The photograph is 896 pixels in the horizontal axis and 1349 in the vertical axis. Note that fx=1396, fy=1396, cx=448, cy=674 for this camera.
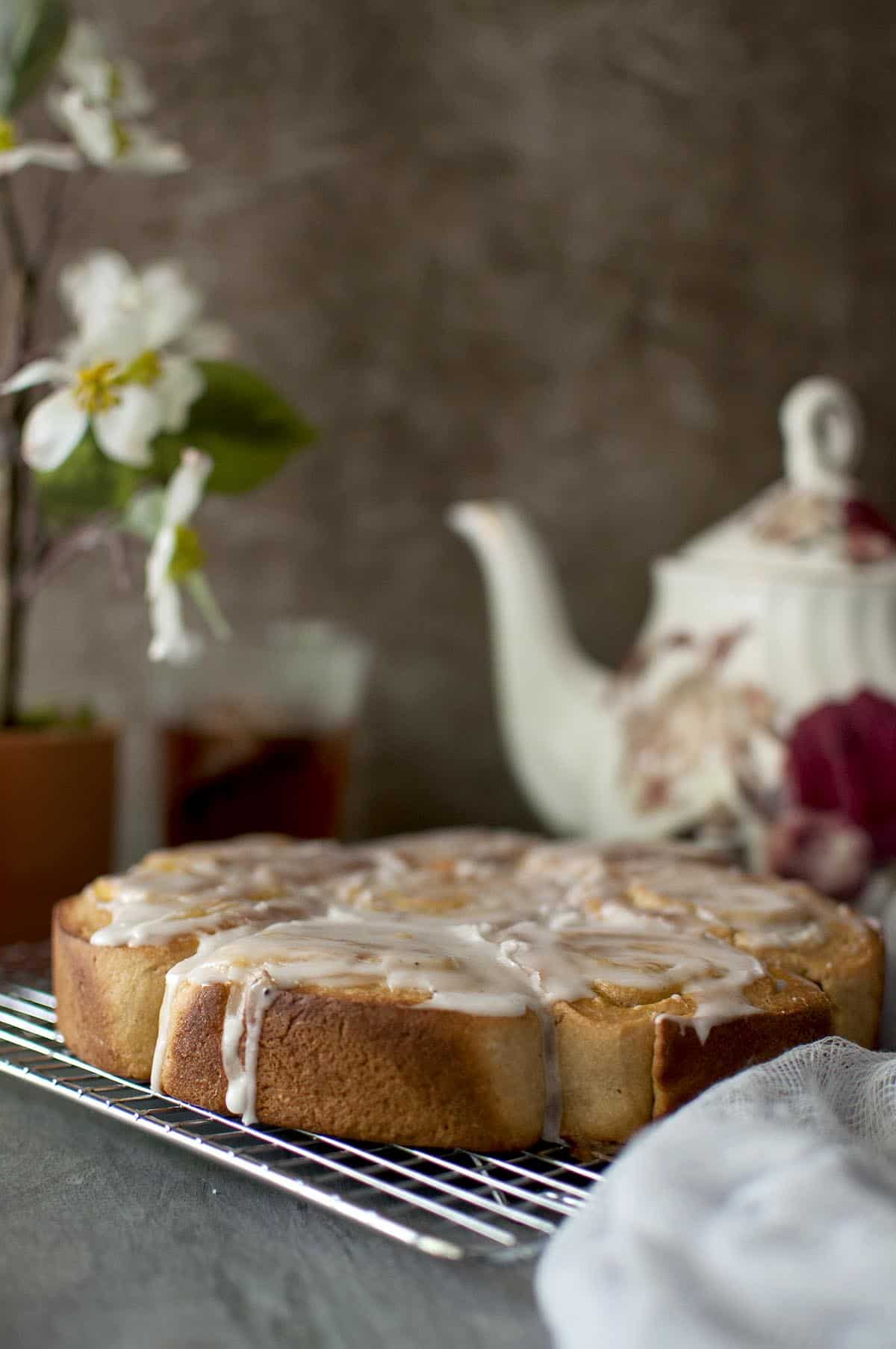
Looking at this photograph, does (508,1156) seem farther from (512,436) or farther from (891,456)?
(891,456)

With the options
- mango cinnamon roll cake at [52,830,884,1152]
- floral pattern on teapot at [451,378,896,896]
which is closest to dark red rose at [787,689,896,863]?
floral pattern on teapot at [451,378,896,896]

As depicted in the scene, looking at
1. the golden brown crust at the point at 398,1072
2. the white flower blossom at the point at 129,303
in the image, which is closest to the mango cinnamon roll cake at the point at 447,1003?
the golden brown crust at the point at 398,1072

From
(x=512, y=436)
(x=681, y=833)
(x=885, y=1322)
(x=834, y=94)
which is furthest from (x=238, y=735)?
(x=834, y=94)

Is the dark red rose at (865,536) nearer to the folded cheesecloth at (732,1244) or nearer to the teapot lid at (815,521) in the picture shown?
the teapot lid at (815,521)

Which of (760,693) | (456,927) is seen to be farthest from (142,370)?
(760,693)

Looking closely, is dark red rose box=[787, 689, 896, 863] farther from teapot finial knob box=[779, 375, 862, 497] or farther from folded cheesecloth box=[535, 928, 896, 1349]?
folded cheesecloth box=[535, 928, 896, 1349]

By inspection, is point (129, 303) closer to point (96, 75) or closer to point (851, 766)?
point (96, 75)
